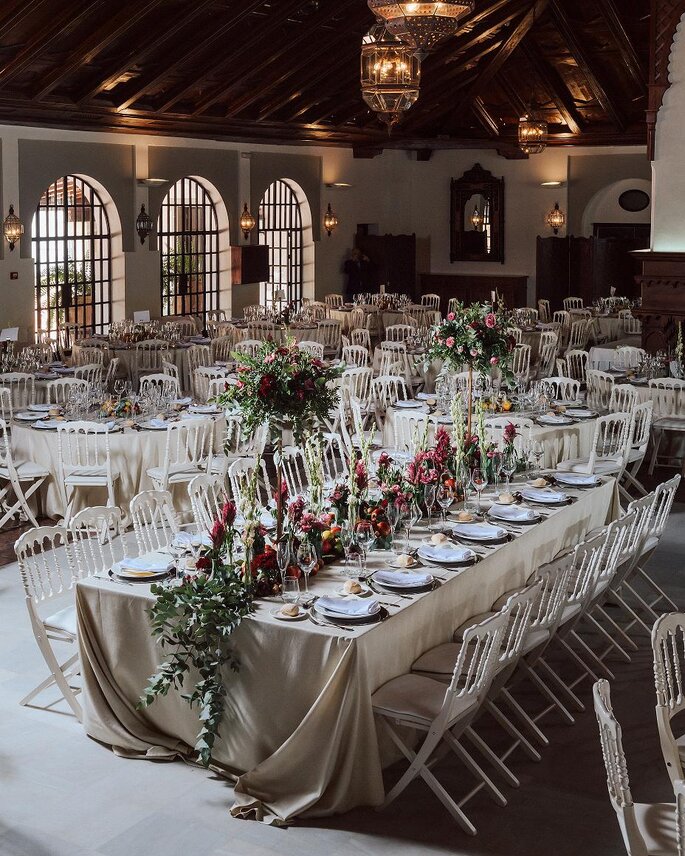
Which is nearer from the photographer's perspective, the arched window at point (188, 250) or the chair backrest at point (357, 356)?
the chair backrest at point (357, 356)

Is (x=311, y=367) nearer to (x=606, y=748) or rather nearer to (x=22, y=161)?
(x=606, y=748)

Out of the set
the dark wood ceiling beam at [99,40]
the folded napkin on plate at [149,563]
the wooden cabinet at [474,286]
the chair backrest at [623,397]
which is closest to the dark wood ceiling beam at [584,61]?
the wooden cabinet at [474,286]

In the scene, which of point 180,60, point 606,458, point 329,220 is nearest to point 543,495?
point 606,458

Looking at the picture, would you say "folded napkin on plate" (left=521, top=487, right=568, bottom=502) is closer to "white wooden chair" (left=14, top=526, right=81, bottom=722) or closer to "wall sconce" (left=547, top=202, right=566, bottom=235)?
"white wooden chair" (left=14, top=526, right=81, bottom=722)

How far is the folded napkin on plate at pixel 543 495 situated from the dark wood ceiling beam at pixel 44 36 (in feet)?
27.4

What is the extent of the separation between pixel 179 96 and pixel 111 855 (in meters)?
13.3

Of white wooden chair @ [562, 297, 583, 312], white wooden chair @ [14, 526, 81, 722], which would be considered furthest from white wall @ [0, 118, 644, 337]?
white wooden chair @ [14, 526, 81, 722]

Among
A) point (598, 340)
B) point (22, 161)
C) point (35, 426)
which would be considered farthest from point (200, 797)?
point (598, 340)

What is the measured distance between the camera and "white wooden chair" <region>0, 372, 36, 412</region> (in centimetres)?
1104

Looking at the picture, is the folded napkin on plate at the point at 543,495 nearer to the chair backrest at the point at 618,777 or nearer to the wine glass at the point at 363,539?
the wine glass at the point at 363,539

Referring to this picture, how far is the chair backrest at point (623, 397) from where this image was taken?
384 inches

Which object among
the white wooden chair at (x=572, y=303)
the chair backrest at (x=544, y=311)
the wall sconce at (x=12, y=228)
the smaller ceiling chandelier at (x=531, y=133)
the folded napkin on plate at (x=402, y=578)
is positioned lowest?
the folded napkin on plate at (x=402, y=578)

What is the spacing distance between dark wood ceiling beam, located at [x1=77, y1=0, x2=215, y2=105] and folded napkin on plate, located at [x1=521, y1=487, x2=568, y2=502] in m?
8.69

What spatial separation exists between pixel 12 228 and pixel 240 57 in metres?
3.87
